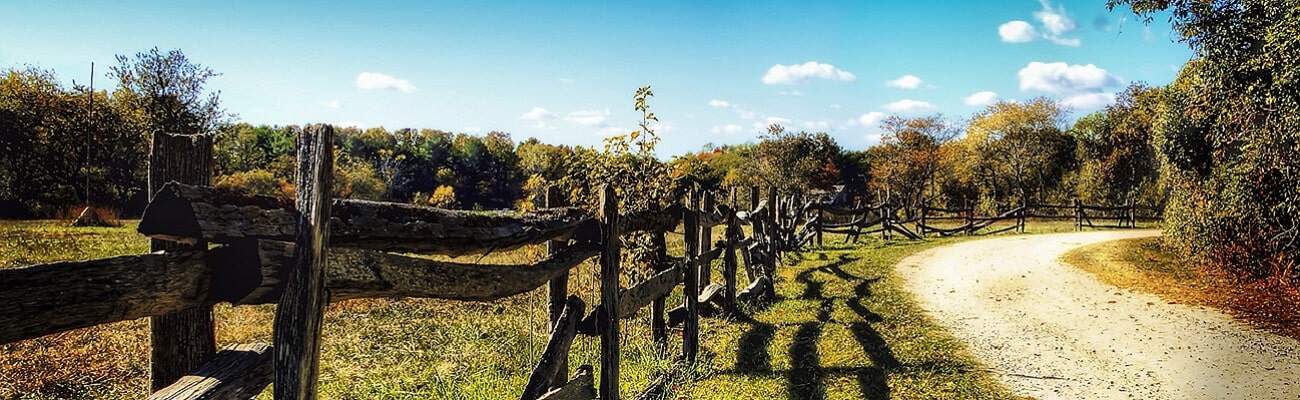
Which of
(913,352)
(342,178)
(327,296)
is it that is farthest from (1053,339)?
(342,178)

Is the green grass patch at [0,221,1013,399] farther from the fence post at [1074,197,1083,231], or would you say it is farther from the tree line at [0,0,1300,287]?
the fence post at [1074,197,1083,231]

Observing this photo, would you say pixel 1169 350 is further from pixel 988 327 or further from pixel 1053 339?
pixel 988 327

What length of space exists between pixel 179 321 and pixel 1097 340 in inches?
409

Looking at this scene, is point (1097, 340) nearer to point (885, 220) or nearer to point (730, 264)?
point (730, 264)

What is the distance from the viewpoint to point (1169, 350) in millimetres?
8484

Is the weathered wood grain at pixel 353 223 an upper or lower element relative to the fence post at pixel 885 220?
upper

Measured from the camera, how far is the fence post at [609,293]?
17.5 ft

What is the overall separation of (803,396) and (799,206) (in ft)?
45.8

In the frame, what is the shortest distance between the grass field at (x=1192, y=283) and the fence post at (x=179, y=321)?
503 inches

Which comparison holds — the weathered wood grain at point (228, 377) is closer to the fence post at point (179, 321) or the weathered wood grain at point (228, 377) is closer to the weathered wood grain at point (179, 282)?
the fence post at point (179, 321)

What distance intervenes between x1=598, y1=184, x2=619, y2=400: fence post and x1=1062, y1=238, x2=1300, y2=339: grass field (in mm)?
10083

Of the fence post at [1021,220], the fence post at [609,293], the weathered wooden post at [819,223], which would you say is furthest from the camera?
the fence post at [1021,220]

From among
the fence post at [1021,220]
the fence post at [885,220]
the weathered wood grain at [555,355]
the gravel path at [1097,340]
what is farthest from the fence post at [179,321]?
the fence post at [1021,220]

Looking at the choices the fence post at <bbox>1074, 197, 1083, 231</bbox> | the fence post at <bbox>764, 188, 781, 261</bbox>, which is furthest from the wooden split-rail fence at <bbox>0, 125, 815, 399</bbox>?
Answer: the fence post at <bbox>1074, 197, 1083, 231</bbox>
